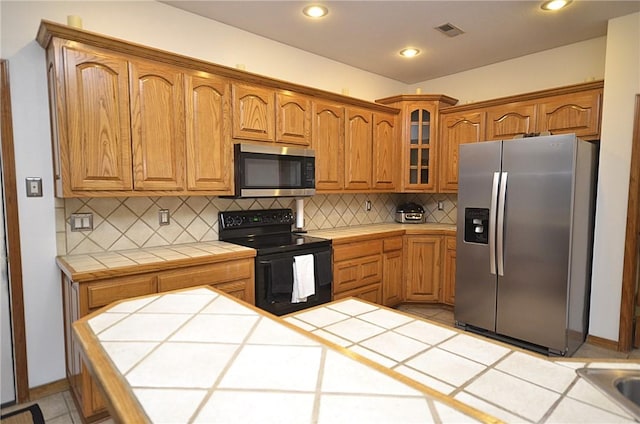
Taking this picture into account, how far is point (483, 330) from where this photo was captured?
10.5ft

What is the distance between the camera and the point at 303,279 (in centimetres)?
280

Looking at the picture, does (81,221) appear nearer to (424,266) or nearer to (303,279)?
(303,279)

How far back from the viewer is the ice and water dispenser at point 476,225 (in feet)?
9.99

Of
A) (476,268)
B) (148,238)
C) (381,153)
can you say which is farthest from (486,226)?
(148,238)

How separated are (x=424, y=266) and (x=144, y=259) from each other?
2756mm

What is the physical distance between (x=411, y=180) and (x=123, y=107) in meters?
2.97

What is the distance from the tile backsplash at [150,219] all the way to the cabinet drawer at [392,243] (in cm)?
63

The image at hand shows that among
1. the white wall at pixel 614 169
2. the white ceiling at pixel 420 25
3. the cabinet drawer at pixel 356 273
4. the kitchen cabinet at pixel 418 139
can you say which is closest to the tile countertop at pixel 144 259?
the cabinet drawer at pixel 356 273

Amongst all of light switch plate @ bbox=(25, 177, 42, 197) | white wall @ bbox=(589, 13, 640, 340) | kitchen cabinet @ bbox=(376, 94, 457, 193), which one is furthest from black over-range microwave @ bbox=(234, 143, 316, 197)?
white wall @ bbox=(589, 13, 640, 340)

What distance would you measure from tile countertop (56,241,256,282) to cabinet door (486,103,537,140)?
2711 mm

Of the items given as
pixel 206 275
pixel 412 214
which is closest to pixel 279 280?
pixel 206 275

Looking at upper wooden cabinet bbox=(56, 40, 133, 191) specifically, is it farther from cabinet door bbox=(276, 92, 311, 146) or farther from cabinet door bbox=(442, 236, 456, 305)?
cabinet door bbox=(442, 236, 456, 305)

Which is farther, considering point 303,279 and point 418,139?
point 418,139

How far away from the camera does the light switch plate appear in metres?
2.19
